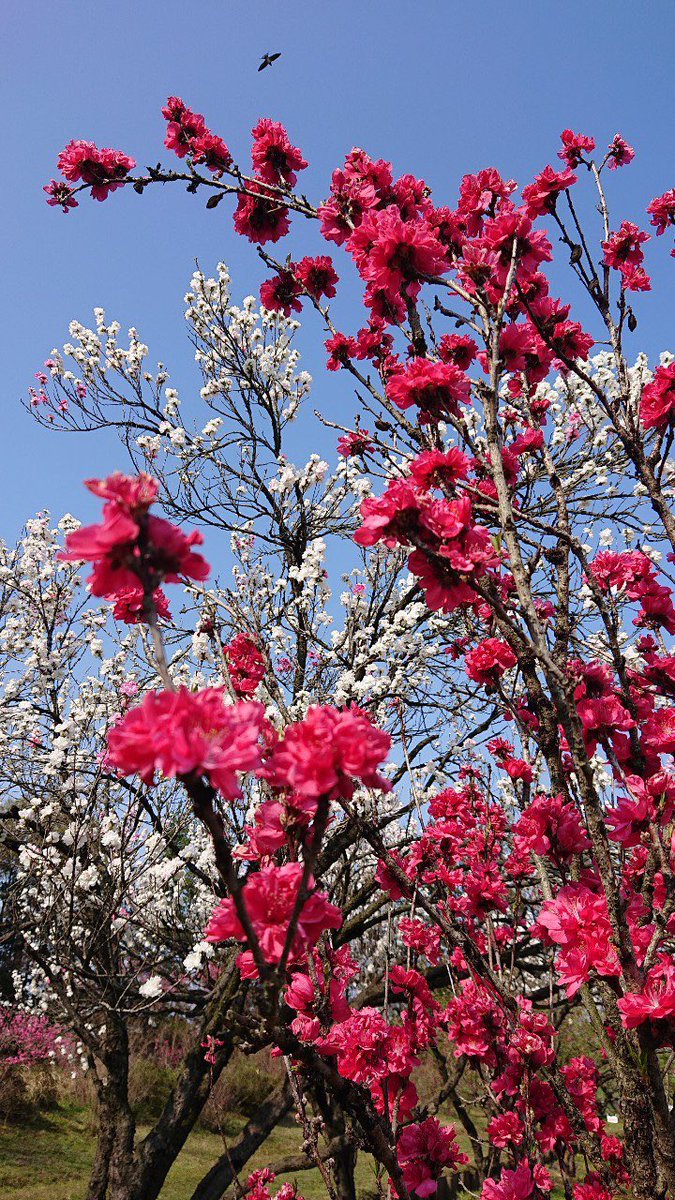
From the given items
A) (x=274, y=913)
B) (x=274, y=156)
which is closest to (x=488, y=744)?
(x=274, y=913)

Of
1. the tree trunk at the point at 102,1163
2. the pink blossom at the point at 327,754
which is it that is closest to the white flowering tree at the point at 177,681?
the tree trunk at the point at 102,1163

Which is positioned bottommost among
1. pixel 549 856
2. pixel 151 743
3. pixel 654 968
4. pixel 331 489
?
pixel 654 968

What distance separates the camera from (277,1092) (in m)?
6.25

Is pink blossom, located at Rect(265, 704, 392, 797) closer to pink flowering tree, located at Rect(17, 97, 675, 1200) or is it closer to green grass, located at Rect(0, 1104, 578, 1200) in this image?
pink flowering tree, located at Rect(17, 97, 675, 1200)

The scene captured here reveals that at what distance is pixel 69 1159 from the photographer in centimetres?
930

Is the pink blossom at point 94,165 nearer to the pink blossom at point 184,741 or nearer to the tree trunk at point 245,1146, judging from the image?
the pink blossom at point 184,741

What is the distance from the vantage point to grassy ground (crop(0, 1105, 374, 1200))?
779cm

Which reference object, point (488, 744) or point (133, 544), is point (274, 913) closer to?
point (133, 544)

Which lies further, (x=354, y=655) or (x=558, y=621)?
(x=354, y=655)

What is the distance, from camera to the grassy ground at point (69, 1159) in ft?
25.5

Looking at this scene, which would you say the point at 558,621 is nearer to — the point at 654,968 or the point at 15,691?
the point at 654,968

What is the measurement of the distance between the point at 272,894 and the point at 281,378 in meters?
7.79

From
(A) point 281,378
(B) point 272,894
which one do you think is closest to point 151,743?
(B) point 272,894

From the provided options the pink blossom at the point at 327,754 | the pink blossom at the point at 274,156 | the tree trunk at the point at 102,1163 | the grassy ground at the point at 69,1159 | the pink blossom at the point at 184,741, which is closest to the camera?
the pink blossom at the point at 184,741
